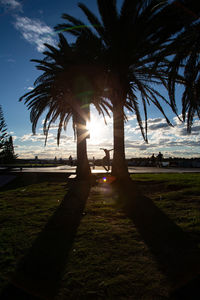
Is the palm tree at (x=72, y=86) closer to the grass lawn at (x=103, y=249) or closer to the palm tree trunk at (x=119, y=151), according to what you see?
the palm tree trunk at (x=119, y=151)

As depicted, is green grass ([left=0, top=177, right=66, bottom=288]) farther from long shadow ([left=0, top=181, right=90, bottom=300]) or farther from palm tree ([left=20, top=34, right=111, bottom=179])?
palm tree ([left=20, top=34, right=111, bottom=179])

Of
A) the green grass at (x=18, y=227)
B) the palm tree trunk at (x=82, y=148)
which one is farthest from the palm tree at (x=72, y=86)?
the green grass at (x=18, y=227)

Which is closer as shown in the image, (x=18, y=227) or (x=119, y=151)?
(x=18, y=227)

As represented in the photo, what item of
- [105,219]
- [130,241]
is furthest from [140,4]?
[130,241]

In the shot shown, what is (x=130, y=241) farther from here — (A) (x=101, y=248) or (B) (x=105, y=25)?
(B) (x=105, y=25)

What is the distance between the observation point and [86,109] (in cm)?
1404

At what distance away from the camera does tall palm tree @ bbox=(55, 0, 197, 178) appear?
8.86 meters

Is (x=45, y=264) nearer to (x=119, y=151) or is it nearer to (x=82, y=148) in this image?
(x=119, y=151)

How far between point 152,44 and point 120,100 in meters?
2.89

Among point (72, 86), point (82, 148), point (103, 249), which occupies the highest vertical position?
point (72, 86)

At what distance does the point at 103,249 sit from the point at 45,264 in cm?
87

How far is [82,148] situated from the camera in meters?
13.6

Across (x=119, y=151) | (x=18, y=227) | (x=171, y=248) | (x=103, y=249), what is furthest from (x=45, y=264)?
(x=119, y=151)

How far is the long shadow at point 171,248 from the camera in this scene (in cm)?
231
